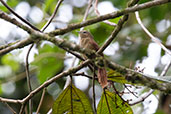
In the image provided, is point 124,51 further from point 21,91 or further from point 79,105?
point 79,105

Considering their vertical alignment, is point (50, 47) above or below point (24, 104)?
above

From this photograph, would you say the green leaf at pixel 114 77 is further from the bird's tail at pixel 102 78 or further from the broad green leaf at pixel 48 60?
the broad green leaf at pixel 48 60

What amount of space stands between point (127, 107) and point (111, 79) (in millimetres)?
213

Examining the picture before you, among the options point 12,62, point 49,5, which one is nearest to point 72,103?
point 49,5

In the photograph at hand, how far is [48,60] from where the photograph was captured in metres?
3.71

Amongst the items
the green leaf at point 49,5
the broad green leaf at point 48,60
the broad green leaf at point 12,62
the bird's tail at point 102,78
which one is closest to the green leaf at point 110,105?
the bird's tail at point 102,78

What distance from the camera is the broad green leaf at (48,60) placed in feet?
11.2

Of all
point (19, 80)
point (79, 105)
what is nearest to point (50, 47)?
point (19, 80)

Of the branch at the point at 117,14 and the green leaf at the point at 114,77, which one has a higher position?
the branch at the point at 117,14

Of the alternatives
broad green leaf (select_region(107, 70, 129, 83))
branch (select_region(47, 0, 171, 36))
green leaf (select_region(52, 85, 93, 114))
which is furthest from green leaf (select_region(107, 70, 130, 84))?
branch (select_region(47, 0, 171, 36))

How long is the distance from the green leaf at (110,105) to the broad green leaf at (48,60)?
1452 mm

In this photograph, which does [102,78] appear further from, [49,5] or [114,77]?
[49,5]

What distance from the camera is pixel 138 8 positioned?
4.40ft

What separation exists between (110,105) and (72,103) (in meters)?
0.26
